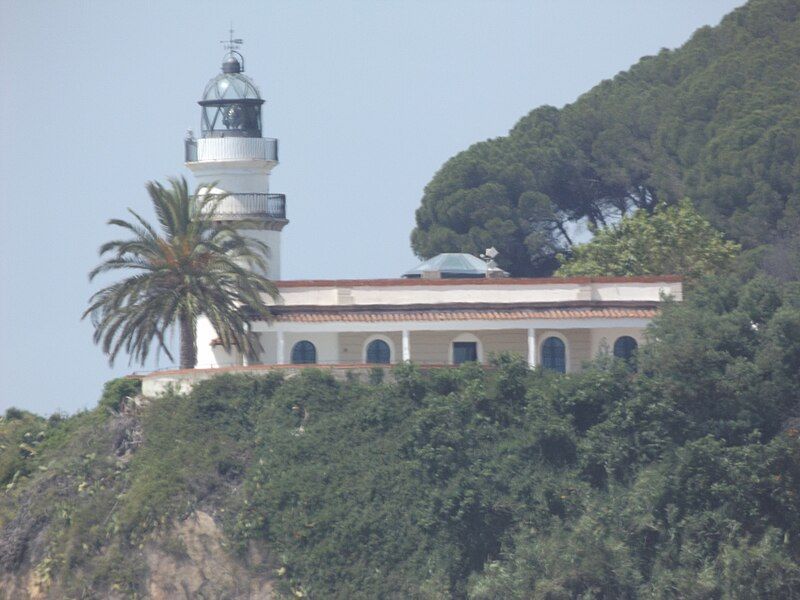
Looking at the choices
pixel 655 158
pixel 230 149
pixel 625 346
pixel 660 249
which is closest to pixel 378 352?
pixel 625 346

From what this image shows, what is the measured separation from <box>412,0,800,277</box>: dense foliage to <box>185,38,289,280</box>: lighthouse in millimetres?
14229

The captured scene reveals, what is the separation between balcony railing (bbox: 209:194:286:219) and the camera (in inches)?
2640

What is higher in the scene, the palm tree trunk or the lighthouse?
the lighthouse

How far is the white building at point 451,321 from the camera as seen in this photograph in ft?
204

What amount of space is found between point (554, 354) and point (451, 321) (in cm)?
346

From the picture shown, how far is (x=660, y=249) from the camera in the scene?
235 ft

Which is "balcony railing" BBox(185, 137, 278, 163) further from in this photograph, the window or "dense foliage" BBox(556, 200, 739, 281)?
"dense foliage" BBox(556, 200, 739, 281)

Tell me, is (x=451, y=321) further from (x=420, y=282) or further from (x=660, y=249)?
(x=660, y=249)

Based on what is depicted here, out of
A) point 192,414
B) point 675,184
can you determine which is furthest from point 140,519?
point 675,184

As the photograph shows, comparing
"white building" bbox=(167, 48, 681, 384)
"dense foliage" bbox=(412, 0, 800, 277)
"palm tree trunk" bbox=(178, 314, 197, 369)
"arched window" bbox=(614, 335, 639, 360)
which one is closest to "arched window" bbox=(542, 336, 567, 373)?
Answer: "white building" bbox=(167, 48, 681, 384)

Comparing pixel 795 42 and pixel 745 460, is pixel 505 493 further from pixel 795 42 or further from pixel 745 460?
pixel 795 42

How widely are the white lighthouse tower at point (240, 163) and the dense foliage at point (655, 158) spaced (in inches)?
560

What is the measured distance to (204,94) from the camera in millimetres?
69625

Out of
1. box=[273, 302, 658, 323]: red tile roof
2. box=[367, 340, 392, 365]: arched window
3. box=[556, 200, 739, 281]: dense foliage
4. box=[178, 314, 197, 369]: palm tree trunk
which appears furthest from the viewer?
box=[556, 200, 739, 281]: dense foliage
